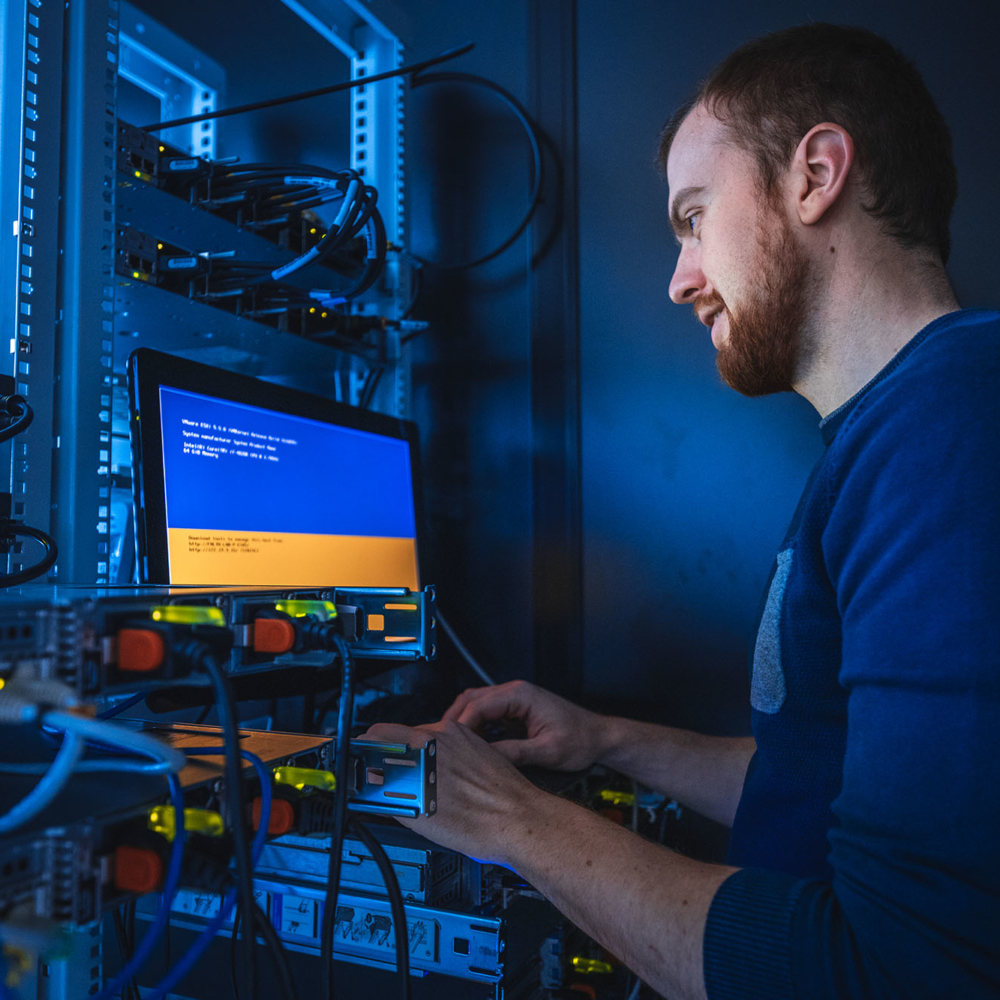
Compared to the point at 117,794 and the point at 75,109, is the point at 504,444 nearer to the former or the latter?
the point at 75,109

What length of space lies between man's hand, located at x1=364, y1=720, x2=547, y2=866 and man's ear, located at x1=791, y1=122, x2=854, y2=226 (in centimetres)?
65

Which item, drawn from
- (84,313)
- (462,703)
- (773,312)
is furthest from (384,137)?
(462,703)

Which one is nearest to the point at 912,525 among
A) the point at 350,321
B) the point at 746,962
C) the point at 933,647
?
the point at 933,647

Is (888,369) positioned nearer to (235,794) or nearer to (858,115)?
(858,115)

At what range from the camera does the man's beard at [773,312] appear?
907 millimetres

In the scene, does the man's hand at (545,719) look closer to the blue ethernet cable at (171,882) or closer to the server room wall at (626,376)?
the server room wall at (626,376)

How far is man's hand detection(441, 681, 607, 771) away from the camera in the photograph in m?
1.08

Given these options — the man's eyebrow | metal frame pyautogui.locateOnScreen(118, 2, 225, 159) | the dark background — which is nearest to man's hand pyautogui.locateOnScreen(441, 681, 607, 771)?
the dark background

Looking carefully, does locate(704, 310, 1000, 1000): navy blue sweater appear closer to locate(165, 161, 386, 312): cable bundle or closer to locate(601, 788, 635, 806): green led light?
locate(601, 788, 635, 806): green led light

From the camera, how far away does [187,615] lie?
1.73ft

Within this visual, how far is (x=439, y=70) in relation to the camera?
66.8 inches

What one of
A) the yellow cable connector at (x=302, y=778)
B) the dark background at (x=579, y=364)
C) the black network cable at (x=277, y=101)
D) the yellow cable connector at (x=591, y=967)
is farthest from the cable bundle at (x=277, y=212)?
the yellow cable connector at (x=591, y=967)

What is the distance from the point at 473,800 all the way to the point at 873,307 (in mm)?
630

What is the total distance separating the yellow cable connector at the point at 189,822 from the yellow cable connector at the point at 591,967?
58cm
